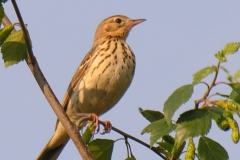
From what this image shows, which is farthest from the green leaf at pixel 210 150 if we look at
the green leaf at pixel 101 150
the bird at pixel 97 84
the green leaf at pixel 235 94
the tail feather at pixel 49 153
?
the tail feather at pixel 49 153

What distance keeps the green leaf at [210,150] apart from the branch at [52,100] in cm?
68

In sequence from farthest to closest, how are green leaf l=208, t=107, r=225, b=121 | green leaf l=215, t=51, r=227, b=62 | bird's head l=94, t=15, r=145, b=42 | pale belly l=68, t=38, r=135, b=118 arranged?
bird's head l=94, t=15, r=145, b=42, pale belly l=68, t=38, r=135, b=118, green leaf l=215, t=51, r=227, b=62, green leaf l=208, t=107, r=225, b=121

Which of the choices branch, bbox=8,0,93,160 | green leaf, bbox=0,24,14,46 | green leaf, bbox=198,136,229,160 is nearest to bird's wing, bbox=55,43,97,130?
green leaf, bbox=0,24,14,46

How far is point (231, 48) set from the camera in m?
3.35

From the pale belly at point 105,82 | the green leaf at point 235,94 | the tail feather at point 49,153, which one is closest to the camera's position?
the green leaf at point 235,94

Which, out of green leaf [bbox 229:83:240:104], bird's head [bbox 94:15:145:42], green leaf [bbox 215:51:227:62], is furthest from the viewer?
bird's head [bbox 94:15:145:42]

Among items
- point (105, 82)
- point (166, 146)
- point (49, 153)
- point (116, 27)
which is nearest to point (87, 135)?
point (166, 146)

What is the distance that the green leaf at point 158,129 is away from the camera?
10.2 ft

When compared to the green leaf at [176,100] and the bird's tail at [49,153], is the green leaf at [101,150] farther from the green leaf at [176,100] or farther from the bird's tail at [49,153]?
the bird's tail at [49,153]

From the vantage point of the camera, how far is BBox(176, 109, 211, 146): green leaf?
9.89 ft

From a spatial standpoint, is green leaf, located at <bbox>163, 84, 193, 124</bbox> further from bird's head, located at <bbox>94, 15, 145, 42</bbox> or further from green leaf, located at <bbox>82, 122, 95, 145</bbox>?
bird's head, located at <bbox>94, 15, 145, 42</bbox>

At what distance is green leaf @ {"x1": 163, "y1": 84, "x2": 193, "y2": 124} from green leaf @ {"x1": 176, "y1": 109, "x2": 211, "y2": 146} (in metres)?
0.09

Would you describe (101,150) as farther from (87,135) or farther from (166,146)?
(166,146)

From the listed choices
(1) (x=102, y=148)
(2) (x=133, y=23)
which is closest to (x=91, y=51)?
(2) (x=133, y=23)
